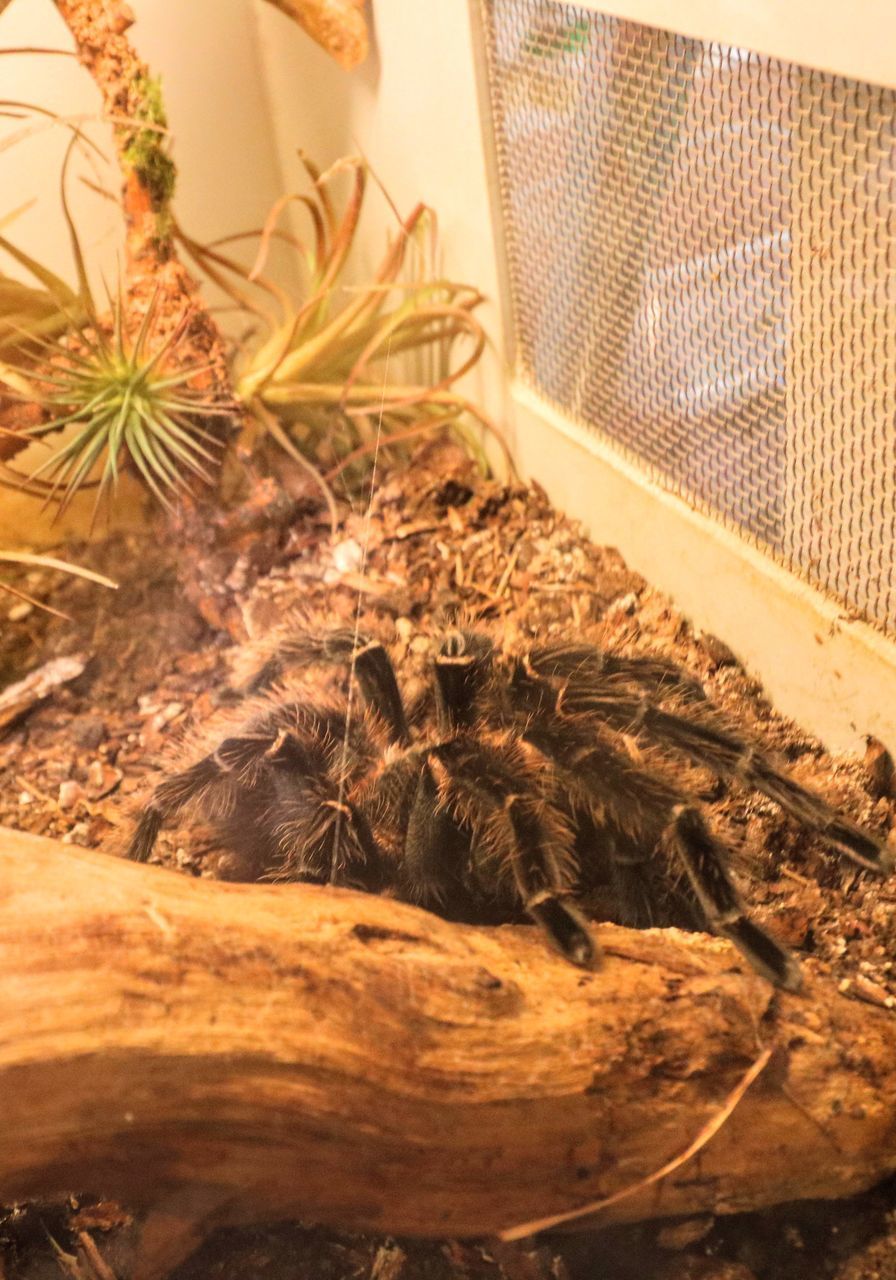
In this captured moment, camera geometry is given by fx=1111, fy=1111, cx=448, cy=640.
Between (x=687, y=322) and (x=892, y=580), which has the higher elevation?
(x=687, y=322)

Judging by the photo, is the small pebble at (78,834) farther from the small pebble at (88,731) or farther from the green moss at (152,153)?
the green moss at (152,153)

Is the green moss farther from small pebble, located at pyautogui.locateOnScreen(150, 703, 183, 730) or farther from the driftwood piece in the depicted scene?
the driftwood piece

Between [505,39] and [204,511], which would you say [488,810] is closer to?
[204,511]

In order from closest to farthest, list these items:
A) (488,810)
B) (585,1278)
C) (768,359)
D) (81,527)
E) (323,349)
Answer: (585,1278), (488,810), (768,359), (81,527), (323,349)

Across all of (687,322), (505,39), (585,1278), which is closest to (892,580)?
(687,322)

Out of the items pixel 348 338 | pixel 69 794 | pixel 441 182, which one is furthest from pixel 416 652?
pixel 441 182

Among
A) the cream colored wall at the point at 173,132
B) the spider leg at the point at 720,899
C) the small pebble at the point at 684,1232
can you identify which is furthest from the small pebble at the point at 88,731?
the small pebble at the point at 684,1232
